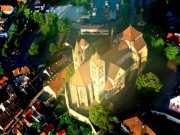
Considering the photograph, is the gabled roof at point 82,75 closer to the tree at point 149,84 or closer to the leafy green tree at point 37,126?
the tree at point 149,84

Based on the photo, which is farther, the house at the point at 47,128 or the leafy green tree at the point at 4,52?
the leafy green tree at the point at 4,52

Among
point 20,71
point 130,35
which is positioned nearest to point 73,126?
point 130,35

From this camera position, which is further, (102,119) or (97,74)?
(102,119)

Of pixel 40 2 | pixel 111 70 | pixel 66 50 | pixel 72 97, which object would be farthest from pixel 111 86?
pixel 40 2

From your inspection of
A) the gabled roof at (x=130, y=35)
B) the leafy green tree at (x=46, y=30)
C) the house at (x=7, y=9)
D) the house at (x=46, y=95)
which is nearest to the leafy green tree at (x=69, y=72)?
the house at (x=46, y=95)

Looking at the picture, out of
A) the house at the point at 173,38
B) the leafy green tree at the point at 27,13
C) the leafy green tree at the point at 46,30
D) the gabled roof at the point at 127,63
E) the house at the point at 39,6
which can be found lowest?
the gabled roof at the point at 127,63

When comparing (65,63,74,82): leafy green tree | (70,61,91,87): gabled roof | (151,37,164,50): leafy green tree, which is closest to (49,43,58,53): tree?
(65,63,74,82): leafy green tree

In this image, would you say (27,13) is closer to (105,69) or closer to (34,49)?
(34,49)
